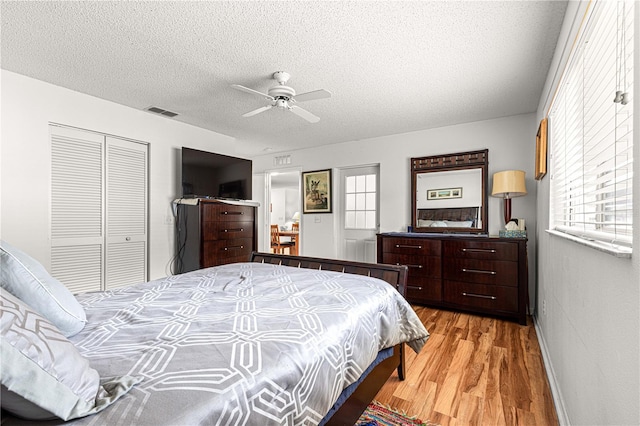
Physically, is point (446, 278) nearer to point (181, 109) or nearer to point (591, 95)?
point (591, 95)

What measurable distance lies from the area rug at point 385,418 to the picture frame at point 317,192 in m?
3.67

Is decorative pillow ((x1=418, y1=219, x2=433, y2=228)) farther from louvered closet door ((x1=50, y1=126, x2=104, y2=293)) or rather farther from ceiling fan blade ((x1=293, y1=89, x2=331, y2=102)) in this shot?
louvered closet door ((x1=50, y1=126, x2=104, y2=293))

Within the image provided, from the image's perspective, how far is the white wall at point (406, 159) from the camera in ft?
11.7

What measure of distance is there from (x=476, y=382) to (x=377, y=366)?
0.90 m

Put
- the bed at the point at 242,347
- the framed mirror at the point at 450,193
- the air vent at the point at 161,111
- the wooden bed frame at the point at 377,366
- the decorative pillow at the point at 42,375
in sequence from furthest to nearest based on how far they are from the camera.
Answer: the framed mirror at the point at 450,193 < the air vent at the point at 161,111 < the wooden bed frame at the point at 377,366 < the bed at the point at 242,347 < the decorative pillow at the point at 42,375

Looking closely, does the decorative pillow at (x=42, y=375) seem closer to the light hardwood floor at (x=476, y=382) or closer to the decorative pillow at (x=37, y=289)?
the decorative pillow at (x=37, y=289)

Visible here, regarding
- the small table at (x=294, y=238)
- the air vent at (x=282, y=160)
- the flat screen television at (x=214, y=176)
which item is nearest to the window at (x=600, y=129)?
the flat screen television at (x=214, y=176)

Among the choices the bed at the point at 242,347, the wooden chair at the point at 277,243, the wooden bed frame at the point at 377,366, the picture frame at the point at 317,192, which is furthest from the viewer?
the wooden chair at the point at 277,243

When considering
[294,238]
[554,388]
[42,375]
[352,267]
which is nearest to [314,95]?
[352,267]

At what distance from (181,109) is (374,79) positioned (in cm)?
227

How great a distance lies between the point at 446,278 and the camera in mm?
3545

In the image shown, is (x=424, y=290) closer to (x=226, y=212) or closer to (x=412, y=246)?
(x=412, y=246)

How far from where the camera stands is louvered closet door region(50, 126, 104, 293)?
2986 millimetres

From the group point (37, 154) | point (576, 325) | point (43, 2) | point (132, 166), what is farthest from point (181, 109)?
point (576, 325)
